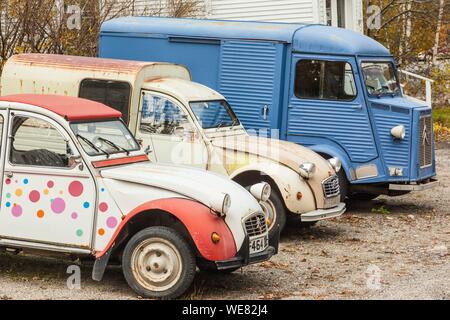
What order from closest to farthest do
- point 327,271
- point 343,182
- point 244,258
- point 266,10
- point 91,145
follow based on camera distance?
1. point 244,258
2. point 91,145
3. point 327,271
4. point 343,182
5. point 266,10

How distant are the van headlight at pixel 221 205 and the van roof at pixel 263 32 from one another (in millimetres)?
5762

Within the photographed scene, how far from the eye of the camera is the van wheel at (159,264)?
333 inches

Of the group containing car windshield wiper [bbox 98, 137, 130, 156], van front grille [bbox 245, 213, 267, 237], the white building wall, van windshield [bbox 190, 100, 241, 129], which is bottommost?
van front grille [bbox 245, 213, 267, 237]

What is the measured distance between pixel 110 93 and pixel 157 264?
4355 millimetres

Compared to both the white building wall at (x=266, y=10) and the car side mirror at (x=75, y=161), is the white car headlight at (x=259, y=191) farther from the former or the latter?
the white building wall at (x=266, y=10)

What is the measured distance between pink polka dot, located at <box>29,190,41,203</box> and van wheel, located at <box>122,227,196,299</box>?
100 centimetres

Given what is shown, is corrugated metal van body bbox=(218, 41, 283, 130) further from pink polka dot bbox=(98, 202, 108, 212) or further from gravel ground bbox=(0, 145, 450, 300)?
pink polka dot bbox=(98, 202, 108, 212)

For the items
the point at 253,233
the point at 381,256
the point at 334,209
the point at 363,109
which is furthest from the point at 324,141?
the point at 253,233

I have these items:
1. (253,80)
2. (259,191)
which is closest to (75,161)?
(259,191)

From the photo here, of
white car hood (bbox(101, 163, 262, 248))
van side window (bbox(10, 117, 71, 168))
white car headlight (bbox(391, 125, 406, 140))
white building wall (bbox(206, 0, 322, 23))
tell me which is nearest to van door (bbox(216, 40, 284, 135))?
white car headlight (bbox(391, 125, 406, 140))

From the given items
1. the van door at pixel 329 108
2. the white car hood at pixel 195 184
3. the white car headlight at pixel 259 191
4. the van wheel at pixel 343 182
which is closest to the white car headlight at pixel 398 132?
the van door at pixel 329 108

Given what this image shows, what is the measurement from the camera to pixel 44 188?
8.98 meters

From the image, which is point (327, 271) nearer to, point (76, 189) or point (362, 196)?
point (76, 189)

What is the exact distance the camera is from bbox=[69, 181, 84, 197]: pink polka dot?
8.88 meters
